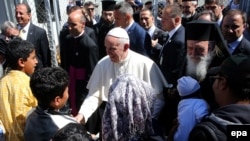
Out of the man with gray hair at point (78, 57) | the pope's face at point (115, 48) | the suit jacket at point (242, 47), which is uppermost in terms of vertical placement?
the pope's face at point (115, 48)

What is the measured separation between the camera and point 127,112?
7.36ft

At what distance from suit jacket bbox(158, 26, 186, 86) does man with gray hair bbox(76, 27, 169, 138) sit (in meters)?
0.57

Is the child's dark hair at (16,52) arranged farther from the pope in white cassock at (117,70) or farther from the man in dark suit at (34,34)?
the man in dark suit at (34,34)

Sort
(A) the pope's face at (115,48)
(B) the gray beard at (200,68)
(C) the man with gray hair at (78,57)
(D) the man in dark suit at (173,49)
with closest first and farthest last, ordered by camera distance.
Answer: (B) the gray beard at (200,68) → (A) the pope's face at (115,48) → (D) the man in dark suit at (173,49) → (C) the man with gray hair at (78,57)

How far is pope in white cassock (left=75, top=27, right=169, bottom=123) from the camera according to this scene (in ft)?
10.5

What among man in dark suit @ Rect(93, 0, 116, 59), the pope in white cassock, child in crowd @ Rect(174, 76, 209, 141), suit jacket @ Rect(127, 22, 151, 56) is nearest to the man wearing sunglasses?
child in crowd @ Rect(174, 76, 209, 141)

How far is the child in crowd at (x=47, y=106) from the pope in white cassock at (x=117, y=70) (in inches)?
31.4

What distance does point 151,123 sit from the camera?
2.37 metres

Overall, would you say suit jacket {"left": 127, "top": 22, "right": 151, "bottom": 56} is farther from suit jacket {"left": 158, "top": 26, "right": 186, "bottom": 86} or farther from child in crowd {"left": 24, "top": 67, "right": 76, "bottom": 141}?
child in crowd {"left": 24, "top": 67, "right": 76, "bottom": 141}

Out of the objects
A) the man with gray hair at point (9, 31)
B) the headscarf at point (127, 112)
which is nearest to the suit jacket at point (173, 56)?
the headscarf at point (127, 112)

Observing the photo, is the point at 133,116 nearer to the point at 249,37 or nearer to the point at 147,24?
the point at 249,37

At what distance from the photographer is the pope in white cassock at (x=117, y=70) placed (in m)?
3.19

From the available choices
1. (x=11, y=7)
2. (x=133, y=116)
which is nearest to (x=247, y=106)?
(x=133, y=116)

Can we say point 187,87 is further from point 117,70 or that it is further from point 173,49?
point 173,49
